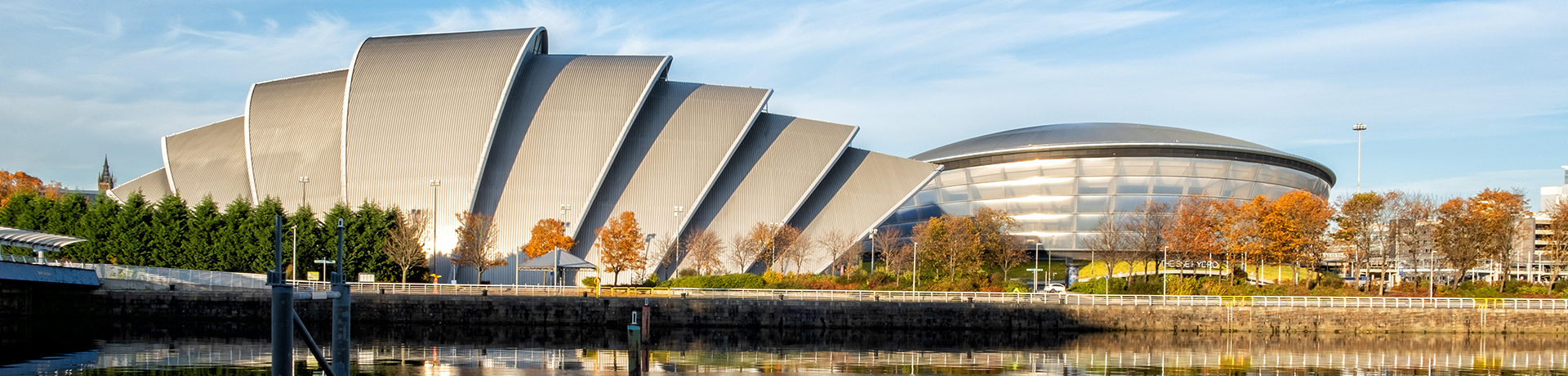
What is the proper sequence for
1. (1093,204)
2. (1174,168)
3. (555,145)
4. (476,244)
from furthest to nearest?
(1093,204)
(1174,168)
(555,145)
(476,244)

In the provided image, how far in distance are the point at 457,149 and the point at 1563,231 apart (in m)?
59.1

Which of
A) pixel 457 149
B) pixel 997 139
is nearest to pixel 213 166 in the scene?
pixel 457 149

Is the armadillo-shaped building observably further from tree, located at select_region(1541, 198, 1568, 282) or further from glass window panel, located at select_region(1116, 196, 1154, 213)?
tree, located at select_region(1541, 198, 1568, 282)

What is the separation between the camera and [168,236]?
211ft

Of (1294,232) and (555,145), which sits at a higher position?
(555,145)

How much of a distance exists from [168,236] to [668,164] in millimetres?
26537

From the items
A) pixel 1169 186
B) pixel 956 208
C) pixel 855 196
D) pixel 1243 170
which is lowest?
pixel 956 208

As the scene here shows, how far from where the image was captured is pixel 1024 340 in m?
46.9

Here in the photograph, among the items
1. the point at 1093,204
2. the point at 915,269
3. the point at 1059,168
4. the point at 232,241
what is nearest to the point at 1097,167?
the point at 1059,168

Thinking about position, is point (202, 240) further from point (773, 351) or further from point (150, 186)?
point (773, 351)

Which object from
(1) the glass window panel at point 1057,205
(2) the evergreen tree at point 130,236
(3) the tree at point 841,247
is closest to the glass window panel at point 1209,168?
(1) the glass window panel at point 1057,205

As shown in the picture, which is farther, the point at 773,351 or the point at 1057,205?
the point at 1057,205

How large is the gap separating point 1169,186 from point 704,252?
40.5m

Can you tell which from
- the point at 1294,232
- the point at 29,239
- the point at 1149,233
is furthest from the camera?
the point at 1149,233
